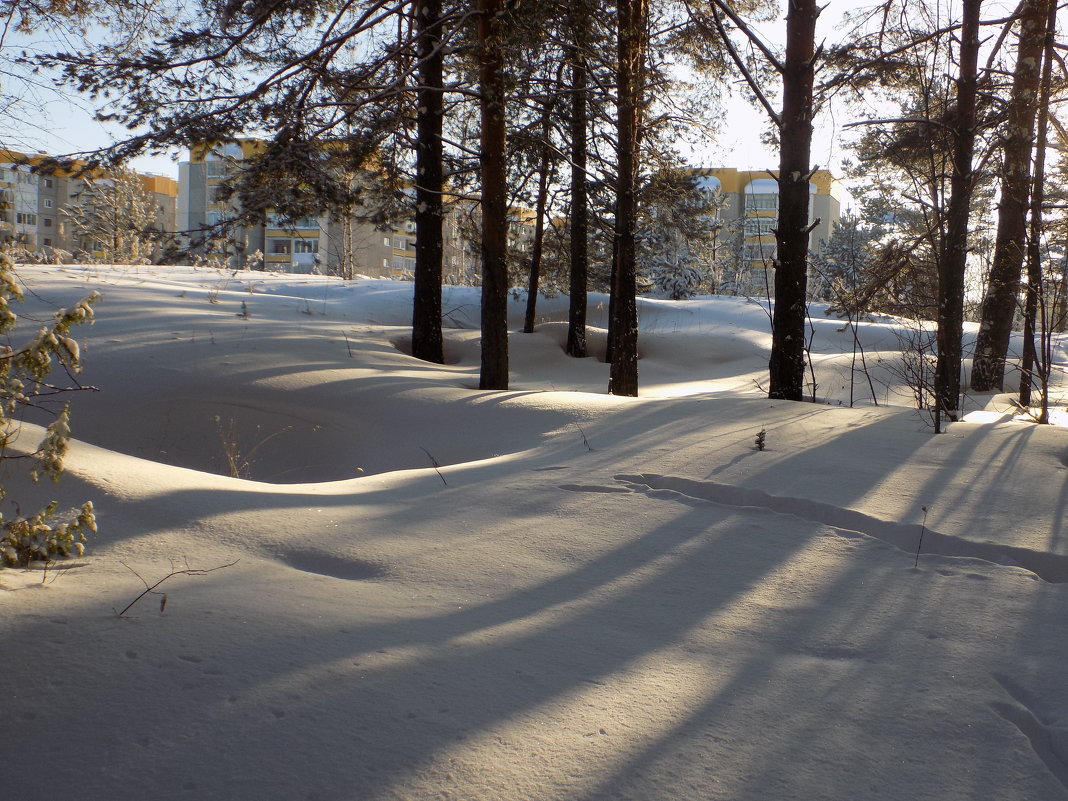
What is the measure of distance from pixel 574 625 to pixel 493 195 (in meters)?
6.13

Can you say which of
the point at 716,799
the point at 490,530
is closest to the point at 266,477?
the point at 490,530

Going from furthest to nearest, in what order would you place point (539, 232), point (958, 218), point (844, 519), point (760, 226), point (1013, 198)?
point (539, 232), point (760, 226), point (1013, 198), point (958, 218), point (844, 519)

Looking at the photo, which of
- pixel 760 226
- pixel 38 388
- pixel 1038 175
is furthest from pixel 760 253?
pixel 760 226

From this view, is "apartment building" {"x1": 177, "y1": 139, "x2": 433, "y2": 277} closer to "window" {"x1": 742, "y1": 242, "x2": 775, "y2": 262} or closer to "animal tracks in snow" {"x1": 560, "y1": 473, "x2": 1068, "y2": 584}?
"window" {"x1": 742, "y1": 242, "x2": 775, "y2": 262}

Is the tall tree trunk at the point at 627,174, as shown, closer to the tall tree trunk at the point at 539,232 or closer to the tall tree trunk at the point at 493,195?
the tall tree trunk at the point at 493,195

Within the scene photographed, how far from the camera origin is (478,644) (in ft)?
6.65

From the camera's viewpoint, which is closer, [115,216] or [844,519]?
[844,519]

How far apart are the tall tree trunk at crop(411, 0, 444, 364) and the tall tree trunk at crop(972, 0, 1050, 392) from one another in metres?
6.40

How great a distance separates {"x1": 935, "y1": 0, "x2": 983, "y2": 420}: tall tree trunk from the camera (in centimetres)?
647

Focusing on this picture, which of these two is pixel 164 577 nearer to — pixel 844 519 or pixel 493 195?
pixel 844 519

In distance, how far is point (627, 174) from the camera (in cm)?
839

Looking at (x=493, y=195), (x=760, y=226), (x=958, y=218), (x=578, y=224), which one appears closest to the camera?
(x=958, y=218)

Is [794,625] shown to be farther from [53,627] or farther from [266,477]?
[266,477]

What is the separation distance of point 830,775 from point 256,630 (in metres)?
1.38
